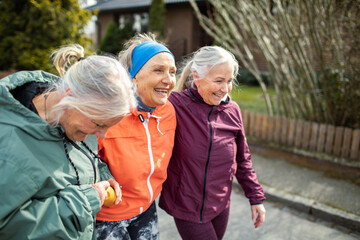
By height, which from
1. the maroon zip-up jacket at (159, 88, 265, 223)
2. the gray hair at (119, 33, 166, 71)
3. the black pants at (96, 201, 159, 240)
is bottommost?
the black pants at (96, 201, 159, 240)

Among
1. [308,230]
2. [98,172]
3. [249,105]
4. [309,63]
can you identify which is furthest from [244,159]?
[249,105]

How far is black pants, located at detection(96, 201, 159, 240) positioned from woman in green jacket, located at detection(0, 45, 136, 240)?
0.37 m

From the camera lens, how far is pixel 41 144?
3.84ft

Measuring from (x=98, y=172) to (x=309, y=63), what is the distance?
5.40 meters

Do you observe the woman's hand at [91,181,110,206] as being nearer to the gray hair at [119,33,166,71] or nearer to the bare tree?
the gray hair at [119,33,166,71]

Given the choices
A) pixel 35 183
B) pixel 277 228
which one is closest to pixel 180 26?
pixel 277 228

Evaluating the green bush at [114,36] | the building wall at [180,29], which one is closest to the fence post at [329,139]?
the building wall at [180,29]

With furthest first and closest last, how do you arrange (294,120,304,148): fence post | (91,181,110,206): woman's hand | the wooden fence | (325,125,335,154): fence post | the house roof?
1. the house roof
2. (294,120,304,148): fence post
3. (325,125,335,154): fence post
4. the wooden fence
5. (91,181,110,206): woman's hand

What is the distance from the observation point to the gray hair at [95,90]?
47.0 inches

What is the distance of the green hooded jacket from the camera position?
1.04 metres

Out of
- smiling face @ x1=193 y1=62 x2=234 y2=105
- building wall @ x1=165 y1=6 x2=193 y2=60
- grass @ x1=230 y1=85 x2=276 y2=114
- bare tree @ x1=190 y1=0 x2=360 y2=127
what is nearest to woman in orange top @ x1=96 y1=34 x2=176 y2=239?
smiling face @ x1=193 y1=62 x2=234 y2=105

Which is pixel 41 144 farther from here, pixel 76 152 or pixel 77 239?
pixel 77 239

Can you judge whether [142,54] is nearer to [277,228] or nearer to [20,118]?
[20,118]

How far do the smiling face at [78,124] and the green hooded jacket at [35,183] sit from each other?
2.2 inches
